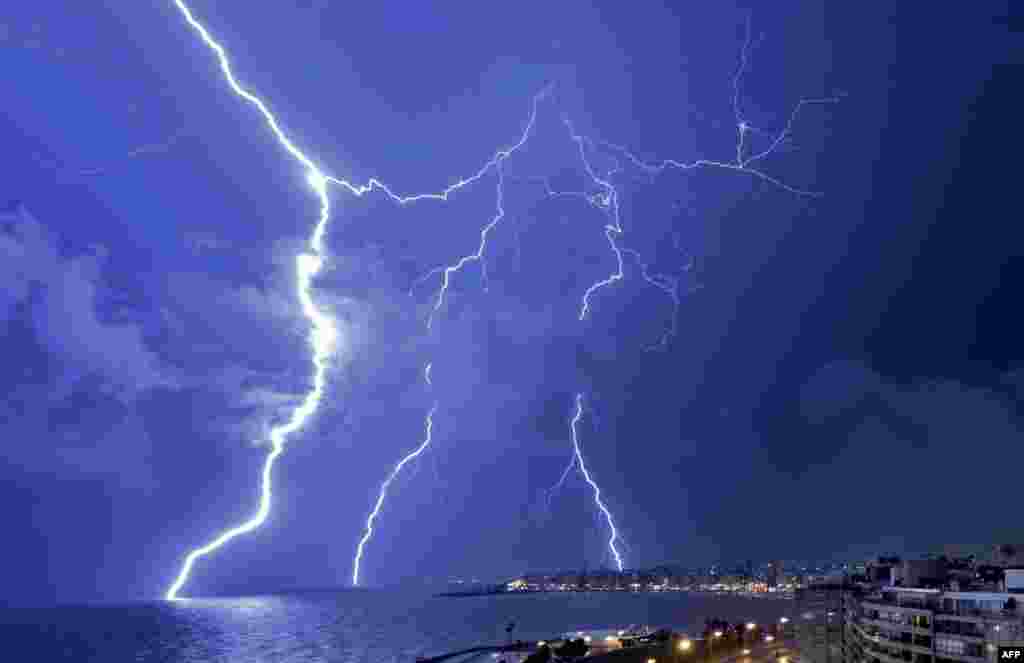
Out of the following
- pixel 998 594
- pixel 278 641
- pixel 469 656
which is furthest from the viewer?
pixel 278 641

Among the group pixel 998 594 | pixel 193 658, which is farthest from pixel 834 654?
pixel 193 658

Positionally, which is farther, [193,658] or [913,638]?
[193,658]

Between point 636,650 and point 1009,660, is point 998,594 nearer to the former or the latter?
point 1009,660

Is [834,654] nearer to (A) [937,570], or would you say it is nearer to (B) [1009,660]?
(A) [937,570]

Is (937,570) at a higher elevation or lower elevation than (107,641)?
higher

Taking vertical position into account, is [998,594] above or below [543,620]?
above

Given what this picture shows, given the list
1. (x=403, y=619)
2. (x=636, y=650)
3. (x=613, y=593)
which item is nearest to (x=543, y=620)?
(x=403, y=619)

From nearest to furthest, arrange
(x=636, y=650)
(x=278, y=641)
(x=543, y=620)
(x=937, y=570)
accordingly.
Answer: (x=636, y=650)
(x=937, y=570)
(x=278, y=641)
(x=543, y=620)

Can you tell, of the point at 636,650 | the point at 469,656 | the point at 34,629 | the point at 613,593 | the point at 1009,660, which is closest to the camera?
the point at 1009,660

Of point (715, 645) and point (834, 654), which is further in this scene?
point (834, 654)
